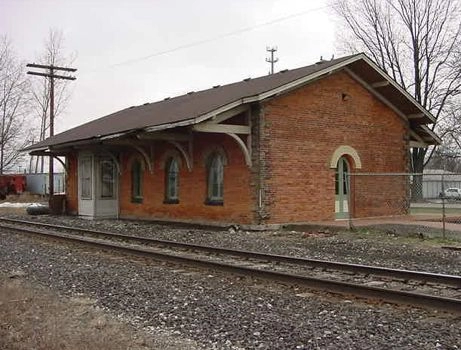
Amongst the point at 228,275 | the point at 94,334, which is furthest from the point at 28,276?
the point at 94,334

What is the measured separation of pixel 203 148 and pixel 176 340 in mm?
13869

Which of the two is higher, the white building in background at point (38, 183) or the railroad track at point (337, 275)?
the white building in background at point (38, 183)

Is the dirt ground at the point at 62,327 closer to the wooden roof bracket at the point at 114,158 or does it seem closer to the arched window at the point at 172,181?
the arched window at the point at 172,181

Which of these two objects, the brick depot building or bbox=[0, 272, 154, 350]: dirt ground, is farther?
the brick depot building

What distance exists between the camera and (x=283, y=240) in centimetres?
1512

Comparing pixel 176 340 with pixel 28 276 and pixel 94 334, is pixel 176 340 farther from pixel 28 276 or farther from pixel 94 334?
pixel 28 276

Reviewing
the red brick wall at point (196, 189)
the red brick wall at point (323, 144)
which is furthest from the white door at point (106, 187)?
the red brick wall at point (323, 144)

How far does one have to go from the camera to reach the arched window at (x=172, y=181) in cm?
2125

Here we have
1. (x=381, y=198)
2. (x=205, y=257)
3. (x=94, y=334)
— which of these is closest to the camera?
(x=94, y=334)

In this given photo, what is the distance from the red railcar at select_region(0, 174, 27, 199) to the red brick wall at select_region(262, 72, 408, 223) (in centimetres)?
3349

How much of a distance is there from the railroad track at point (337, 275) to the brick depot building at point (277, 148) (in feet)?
15.0

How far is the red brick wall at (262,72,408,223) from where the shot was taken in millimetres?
17902

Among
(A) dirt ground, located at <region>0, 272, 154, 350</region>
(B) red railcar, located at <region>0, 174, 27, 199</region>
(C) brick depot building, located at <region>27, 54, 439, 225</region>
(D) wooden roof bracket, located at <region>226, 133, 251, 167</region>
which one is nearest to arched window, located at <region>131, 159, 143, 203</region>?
(C) brick depot building, located at <region>27, 54, 439, 225</region>

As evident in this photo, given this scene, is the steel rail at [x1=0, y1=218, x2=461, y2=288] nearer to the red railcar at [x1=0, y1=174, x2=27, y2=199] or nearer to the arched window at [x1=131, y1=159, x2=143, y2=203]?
the arched window at [x1=131, y1=159, x2=143, y2=203]
